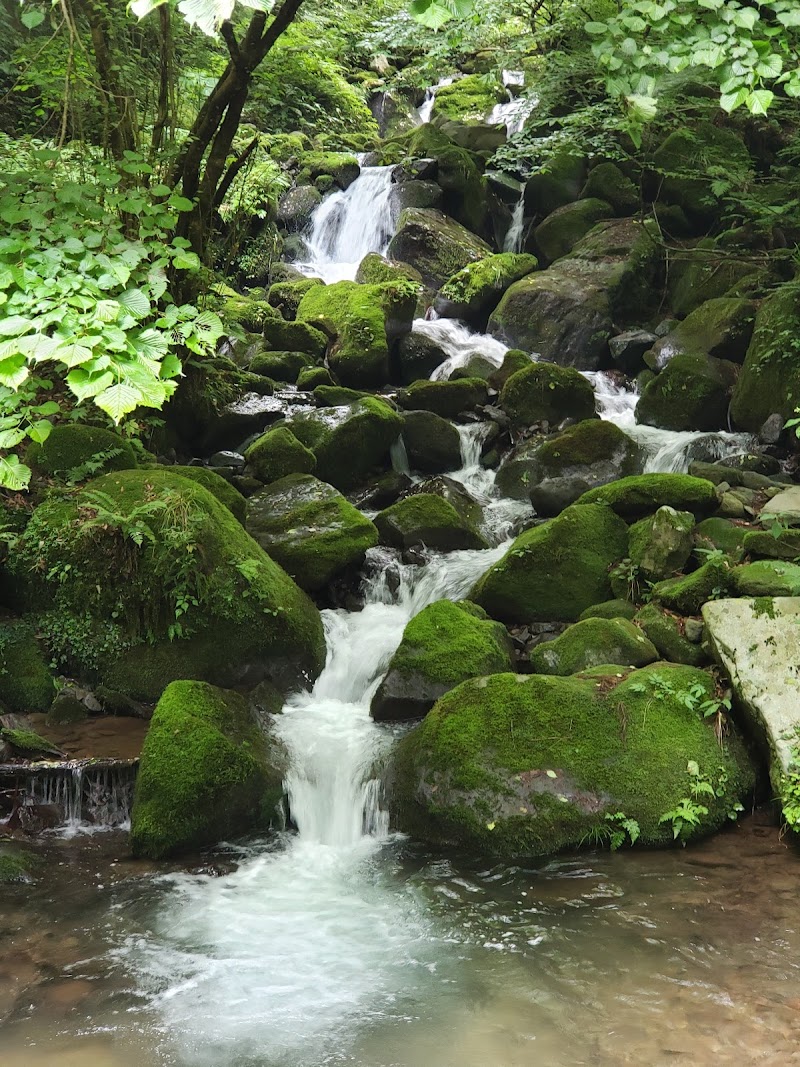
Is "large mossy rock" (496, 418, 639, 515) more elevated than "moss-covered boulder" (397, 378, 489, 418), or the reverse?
"moss-covered boulder" (397, 378, 489, 418)

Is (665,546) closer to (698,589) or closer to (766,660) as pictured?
(698,589)

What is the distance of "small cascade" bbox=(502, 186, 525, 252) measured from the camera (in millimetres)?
18406

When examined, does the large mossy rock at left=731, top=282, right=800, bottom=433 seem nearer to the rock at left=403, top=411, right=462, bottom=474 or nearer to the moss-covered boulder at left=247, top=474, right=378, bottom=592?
the rock at left=403, top=411, right=462, bottom=474

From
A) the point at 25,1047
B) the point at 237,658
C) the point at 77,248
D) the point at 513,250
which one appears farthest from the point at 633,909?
the point at 513,250

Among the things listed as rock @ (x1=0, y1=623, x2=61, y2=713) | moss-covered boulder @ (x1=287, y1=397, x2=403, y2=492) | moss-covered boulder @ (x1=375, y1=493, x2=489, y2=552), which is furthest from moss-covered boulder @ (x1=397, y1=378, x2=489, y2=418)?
rock @ (x1=0, y1=623, x2=61, y2=713)

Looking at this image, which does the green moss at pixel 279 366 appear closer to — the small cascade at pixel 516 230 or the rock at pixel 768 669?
the small cascade at pixel 516 230

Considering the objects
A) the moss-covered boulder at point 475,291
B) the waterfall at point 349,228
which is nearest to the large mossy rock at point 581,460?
the moss-covered boulder at point 475,291

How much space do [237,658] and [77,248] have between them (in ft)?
12.8

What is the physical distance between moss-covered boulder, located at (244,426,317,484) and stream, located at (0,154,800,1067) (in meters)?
4.73

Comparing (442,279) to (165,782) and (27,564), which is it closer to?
(27,564)

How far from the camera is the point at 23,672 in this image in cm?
625

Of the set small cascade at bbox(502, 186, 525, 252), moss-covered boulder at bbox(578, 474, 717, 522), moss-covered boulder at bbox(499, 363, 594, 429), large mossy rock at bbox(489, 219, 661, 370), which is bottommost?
moss-covered boulder at bbox(578, 474, 717, 522)

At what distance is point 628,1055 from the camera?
3.11 metres

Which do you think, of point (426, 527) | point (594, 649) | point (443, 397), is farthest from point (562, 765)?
point (443, 397)
